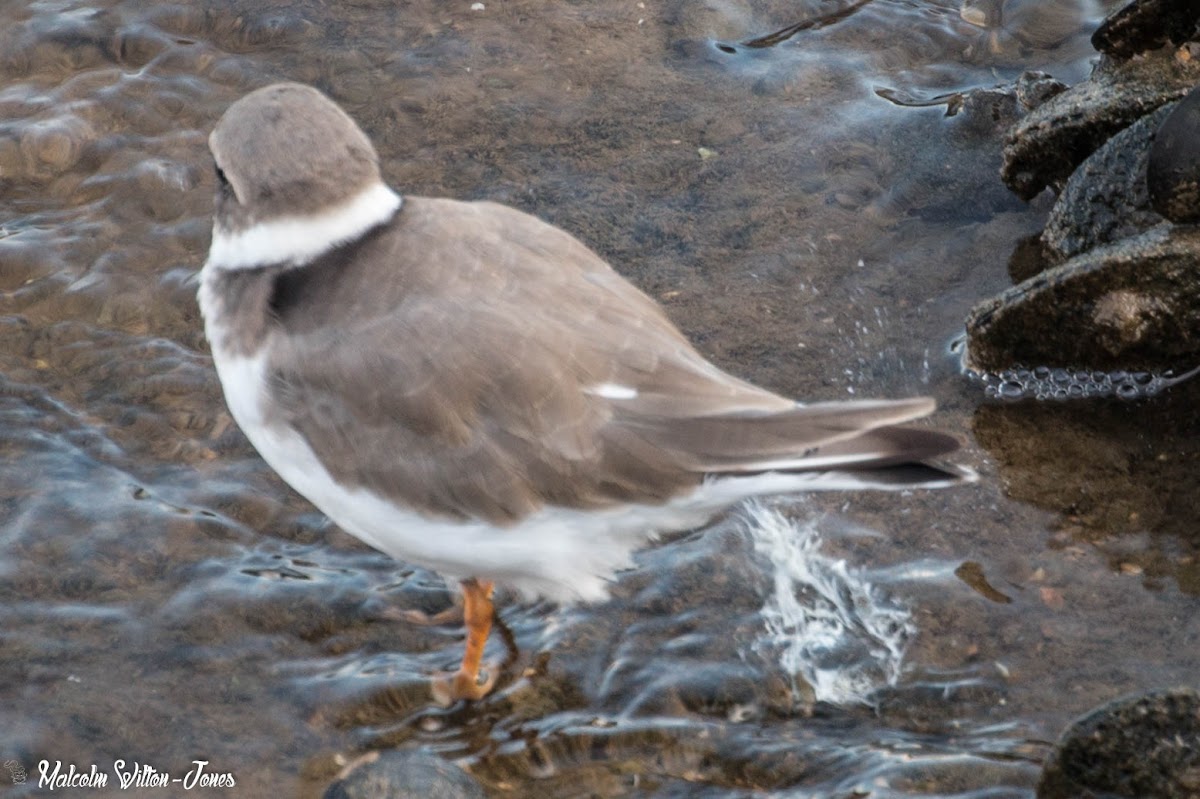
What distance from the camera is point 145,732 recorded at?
200 inches

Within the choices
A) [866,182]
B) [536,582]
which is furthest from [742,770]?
[866,182]

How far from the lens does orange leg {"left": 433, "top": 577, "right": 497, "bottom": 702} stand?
5.41 m

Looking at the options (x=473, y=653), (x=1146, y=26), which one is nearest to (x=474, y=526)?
(x=473, y=653)

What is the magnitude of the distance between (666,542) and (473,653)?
0.99 metres

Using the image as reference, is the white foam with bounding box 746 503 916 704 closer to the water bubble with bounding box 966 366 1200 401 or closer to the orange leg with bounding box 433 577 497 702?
the orange leg with bounding box 433 577 497 702

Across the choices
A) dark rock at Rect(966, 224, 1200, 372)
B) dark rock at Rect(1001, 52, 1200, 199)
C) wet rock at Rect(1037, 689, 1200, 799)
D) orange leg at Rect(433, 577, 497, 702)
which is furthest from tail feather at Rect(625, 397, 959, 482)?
dark rock at Rect(1001, 52, 1200, 199)

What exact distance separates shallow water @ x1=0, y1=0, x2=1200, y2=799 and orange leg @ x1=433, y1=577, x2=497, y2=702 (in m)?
0.08

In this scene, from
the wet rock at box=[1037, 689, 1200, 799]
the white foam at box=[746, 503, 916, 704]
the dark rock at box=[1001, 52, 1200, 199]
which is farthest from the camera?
the dark rock at box=[1001, 52, 1200, 199]

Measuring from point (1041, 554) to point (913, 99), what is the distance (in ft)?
11.7

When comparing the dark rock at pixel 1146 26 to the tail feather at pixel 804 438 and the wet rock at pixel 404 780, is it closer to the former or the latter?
the tail feather at pixel 804 438

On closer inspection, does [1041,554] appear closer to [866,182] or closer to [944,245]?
[944,245]

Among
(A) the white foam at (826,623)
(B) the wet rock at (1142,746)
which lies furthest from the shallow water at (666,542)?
(B) the wet rock at (1142,746)

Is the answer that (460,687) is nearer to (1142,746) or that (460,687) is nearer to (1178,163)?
(1142,746)

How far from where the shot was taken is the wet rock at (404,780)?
4551mm
